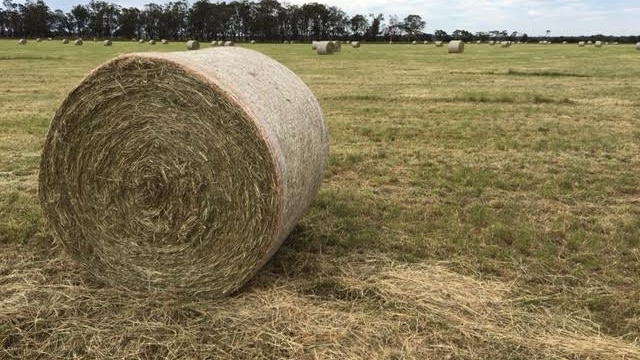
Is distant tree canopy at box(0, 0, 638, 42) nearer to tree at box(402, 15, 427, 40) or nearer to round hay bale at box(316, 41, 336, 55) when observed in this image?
tree at box(402, 15, 427, 40)

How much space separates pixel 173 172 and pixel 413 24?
130 metres

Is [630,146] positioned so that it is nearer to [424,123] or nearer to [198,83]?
[424,123]

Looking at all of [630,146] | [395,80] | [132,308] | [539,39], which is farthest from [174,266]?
[539,39]

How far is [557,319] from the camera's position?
4422 millimetres

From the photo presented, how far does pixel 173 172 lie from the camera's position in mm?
4742

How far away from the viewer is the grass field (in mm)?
4113

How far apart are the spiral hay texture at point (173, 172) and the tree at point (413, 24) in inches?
4837

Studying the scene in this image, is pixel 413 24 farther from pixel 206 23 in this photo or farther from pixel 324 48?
pixel 324 48

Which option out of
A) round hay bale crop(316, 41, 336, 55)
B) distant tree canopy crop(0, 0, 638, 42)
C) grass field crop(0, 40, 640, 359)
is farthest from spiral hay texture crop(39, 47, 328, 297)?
distant tree canopy crop(0, 0, 638, 42)

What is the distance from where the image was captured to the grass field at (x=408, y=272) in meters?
4.11

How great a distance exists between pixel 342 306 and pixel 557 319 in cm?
160

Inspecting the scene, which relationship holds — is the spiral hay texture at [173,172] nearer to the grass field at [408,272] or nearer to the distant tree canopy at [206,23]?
the grass field at [408,272]

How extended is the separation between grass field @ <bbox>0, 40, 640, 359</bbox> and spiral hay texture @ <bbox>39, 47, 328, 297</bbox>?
0.32 meters

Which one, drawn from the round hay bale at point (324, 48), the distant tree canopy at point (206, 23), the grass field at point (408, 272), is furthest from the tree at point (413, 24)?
the grass field at point (408, 272)
